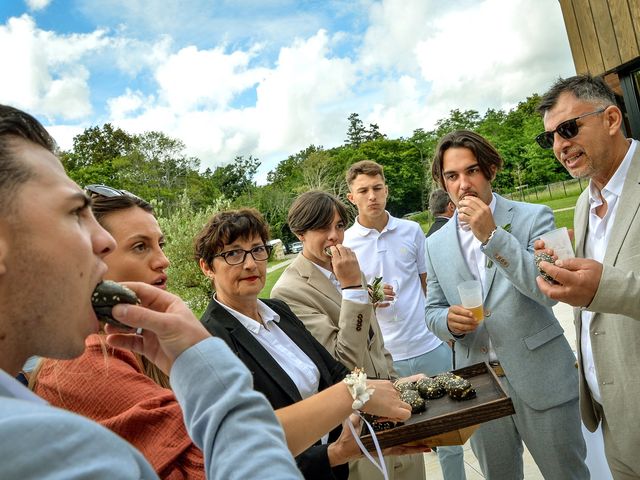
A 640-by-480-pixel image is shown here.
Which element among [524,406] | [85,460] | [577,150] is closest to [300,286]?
[524,406]

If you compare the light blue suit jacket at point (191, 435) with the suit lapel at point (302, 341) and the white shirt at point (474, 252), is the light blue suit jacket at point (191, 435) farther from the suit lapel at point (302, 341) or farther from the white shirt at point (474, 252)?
the white shirt at point (474, 252)

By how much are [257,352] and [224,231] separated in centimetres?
72

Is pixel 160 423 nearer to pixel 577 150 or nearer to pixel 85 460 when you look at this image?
pixel 85 460

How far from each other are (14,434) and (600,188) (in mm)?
2762

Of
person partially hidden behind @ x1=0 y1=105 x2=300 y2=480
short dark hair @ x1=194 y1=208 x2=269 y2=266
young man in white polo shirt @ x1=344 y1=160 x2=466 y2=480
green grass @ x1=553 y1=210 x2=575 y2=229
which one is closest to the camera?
person partially hidden behind @ x1=0 y1=105 x2=300 y2=480

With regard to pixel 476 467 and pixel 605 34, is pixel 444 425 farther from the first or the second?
pixel 605 34

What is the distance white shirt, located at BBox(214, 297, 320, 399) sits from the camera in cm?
225

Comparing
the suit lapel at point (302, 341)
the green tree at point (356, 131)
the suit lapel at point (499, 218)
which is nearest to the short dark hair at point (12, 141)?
the suit lapel at point (302, 341)

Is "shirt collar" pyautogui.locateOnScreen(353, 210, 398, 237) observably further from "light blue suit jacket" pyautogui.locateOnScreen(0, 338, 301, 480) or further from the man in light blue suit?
"light blue suit jacket" pyautogui.locateOnScreen(0, 338, 301, 480)

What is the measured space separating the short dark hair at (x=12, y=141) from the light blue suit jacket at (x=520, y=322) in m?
2.28

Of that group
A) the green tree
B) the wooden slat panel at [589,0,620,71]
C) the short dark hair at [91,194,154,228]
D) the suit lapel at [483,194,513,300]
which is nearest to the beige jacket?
the suit lapel at [483,194,513,300]

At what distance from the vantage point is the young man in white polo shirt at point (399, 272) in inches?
172

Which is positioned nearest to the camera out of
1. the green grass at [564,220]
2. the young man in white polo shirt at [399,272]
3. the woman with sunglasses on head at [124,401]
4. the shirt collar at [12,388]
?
the shirt collar at [12,388]

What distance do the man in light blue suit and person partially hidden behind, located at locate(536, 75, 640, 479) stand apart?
0.22 metres
